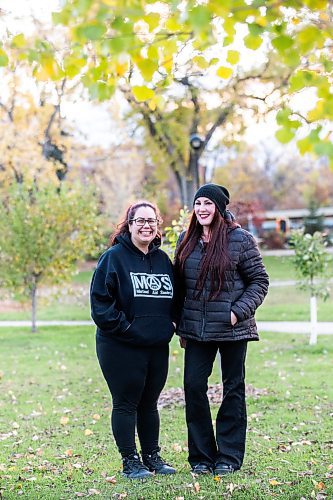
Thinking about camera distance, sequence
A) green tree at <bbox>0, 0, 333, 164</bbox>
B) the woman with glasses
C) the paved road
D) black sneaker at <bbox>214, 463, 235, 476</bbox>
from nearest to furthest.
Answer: green tree at <bbox>0, 0, 333, 164</bbox> → the woman with glasses → black sneaker at <bbox>214, 463, 235, 476</bbox> → the paved road

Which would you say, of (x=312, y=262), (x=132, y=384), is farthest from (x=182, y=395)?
(x=312, y=262)

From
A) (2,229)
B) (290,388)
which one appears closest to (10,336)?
(2,229)

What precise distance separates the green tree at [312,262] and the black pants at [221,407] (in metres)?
8.21

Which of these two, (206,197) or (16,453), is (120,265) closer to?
(206,197)

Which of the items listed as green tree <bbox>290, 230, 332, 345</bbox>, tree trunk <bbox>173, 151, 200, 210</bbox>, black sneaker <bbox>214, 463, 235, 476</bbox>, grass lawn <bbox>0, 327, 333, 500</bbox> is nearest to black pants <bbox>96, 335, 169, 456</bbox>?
grass lawn <bbox>0, 327, 333, 500</bbox>

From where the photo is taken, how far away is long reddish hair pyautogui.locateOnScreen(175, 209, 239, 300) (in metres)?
5.05

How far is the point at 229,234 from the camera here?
519 cm

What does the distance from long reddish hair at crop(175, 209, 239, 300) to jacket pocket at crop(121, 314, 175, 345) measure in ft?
1.01

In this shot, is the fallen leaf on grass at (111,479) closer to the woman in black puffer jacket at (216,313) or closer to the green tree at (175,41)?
the woman in black puffer jacket at (216,313)

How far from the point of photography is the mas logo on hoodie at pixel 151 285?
5.00 metres

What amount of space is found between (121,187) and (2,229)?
29.4 m

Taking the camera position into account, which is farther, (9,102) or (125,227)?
(9,102)

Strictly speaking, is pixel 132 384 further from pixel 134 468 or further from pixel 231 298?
pixel 231 298

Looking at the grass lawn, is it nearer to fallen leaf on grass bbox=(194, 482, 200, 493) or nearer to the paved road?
fallen leaf on grass bbox=(194, 482, 200, 493)
